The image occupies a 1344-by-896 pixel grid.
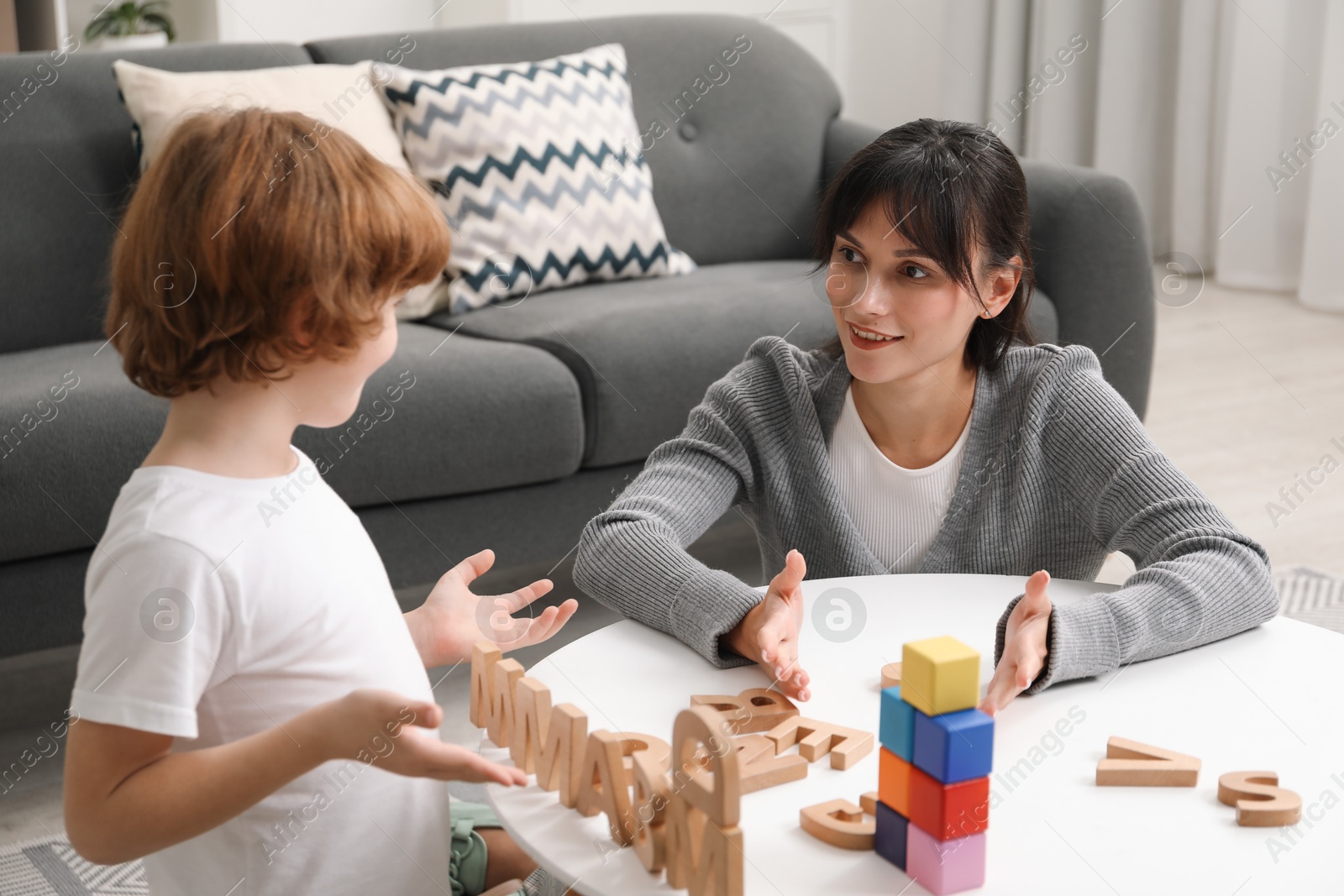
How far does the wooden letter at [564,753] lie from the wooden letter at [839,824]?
0.14m

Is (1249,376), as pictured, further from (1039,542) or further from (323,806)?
(323,806)

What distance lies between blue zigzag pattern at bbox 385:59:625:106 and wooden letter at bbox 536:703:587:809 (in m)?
1.67

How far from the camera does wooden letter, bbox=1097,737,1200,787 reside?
0.84 metres

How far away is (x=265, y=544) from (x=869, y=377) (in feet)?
2.14

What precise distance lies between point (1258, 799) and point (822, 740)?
0.91 feet

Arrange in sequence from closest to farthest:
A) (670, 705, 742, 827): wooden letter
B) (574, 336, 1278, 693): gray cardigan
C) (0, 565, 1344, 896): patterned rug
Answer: (670, 705, 742, 827): wooden letter → (574, 336, 1278, 693): gray cardigan → (0, 565, 1344, 896): patterned rug

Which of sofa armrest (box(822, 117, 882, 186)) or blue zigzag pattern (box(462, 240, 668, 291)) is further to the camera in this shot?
sofa armrest (box(822, 117, 882, 186))

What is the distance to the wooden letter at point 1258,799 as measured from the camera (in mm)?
794

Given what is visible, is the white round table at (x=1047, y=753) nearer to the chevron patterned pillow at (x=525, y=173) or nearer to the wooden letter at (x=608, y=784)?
the wooden letter at (x=608, y=784)

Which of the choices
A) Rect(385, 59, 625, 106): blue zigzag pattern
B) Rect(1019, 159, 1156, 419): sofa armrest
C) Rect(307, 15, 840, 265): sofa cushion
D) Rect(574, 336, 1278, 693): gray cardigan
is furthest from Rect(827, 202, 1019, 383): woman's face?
Rect(307, 15, 840, 265): sofa cushion

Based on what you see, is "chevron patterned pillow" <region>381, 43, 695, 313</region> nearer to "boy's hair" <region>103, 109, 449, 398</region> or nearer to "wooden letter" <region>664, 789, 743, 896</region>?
"boy's hair" <region>103, 109, 449, 398</region>

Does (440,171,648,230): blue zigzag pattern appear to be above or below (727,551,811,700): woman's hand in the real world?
above

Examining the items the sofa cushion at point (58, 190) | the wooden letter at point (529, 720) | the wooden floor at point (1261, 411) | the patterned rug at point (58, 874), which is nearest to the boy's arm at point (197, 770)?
the wooden letter at point (529, 720)

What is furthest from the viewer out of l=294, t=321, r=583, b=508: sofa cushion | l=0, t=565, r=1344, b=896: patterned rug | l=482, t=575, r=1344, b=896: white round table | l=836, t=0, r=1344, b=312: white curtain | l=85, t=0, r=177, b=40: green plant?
l=836, t=0, r=1344, b=312: white curtain
